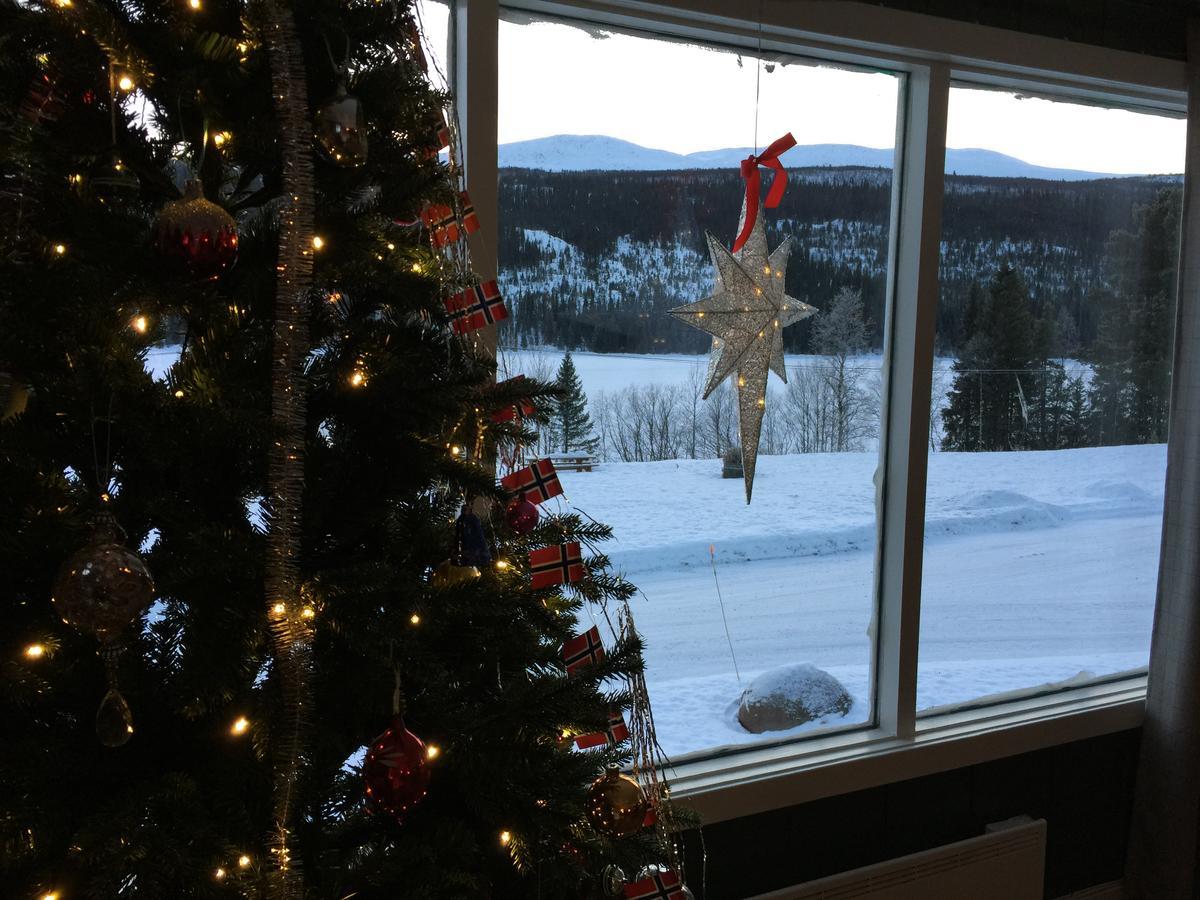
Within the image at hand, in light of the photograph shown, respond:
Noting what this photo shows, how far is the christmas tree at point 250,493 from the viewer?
76 cm

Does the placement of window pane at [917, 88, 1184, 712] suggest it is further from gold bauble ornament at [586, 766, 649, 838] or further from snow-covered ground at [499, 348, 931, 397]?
gold bauble ornament at [586, 766, 649, 838]

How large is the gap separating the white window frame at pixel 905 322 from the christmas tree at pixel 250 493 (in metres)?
1.04

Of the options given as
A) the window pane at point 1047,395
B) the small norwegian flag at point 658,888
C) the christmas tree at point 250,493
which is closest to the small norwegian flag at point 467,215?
the christmas tree at point 250,493

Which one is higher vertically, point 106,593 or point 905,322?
point 905,322

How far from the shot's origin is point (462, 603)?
3.05 feet

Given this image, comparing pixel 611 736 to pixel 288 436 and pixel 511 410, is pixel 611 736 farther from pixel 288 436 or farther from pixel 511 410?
pixel 288 436

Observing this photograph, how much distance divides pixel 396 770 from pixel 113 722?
0.24m

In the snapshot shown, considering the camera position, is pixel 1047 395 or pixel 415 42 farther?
pixel 1047 395

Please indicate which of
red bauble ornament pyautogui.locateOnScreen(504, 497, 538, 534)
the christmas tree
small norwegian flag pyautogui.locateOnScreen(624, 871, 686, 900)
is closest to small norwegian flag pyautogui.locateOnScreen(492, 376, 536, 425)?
the christmas tree

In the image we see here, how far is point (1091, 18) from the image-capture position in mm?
2273

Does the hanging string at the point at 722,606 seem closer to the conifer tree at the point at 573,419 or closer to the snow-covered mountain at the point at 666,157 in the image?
the conifer tree at the point at 573,419

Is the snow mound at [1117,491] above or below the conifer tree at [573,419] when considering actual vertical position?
below

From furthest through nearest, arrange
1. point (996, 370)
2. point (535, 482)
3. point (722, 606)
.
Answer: point (996, 370), point (722, 606), point (535, 482)

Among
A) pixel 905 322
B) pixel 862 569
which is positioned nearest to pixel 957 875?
pixel 862 569
